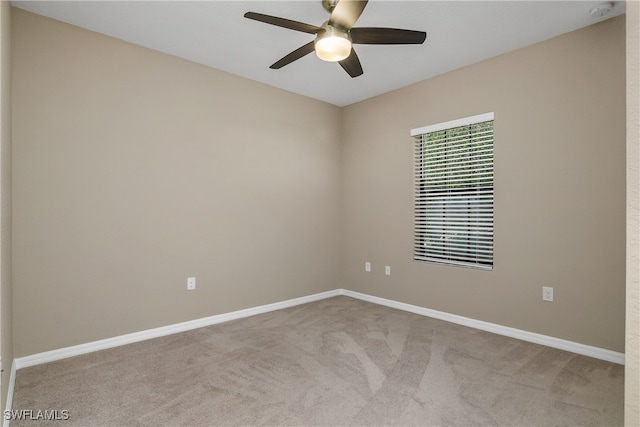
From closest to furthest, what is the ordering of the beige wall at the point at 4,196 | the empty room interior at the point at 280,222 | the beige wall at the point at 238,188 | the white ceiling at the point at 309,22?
the beige wall at the point at 4,196, the empty room interior at the point at 280,222, the white ceiling at the point at 309,22, the beige wall at the point at 238,188

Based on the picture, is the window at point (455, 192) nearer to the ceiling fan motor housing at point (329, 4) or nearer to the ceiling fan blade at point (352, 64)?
the ceiling fan blade at point (352, 64)

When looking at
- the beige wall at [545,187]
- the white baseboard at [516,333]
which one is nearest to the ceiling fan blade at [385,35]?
the beige wall at [545,187]

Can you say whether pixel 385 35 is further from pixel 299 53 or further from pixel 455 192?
pixel 455 192

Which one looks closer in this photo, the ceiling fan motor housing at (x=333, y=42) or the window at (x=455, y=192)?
the ceiling fan motor housing at (x=333, y=42)

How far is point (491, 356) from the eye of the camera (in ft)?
8.78

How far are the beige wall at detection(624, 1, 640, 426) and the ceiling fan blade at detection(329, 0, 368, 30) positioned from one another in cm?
146

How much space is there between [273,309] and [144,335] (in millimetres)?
1377

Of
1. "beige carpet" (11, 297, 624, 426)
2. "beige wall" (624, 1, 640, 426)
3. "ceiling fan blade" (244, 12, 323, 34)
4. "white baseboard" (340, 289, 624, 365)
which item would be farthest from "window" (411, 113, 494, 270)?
"beige wall" (624, 1, 640, 426)

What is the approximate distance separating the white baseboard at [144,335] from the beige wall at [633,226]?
10.7 feet

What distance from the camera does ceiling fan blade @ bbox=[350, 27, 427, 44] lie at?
2.21 m

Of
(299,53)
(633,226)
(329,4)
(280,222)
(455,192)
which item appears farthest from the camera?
(280,222)

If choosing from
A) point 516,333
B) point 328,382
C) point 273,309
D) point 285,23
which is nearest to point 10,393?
point 328,382

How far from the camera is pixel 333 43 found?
213 centimetres

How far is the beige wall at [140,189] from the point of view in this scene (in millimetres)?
2568
